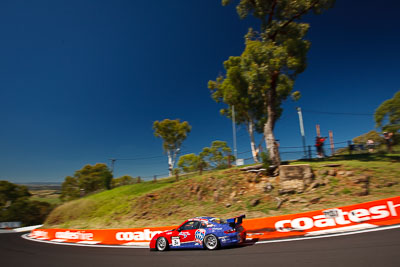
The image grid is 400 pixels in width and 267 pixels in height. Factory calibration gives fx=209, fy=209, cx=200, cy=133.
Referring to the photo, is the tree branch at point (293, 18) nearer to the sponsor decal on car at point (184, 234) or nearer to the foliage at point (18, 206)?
the sponsor decal on car at point (184, 234)

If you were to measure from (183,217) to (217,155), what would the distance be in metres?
30.9

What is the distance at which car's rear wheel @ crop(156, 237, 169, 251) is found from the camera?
9.34 metres

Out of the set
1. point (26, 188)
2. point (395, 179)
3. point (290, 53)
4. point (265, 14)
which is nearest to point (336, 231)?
point (395, 179)

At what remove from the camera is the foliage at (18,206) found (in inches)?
1592

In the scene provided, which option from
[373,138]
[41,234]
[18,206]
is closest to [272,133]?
[41,234]

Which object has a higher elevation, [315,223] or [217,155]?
[217,155]

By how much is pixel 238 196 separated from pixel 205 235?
903cm

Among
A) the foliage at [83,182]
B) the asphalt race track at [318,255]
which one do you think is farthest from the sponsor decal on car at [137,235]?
the foliage at [83,182]

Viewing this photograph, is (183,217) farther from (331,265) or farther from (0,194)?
(0,194)

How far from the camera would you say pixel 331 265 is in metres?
4.71

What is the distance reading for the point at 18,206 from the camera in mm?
41094

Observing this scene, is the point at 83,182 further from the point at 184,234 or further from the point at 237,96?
the point at 184,234

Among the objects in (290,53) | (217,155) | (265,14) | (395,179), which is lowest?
(395,179)

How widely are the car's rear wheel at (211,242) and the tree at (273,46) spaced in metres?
11.2
